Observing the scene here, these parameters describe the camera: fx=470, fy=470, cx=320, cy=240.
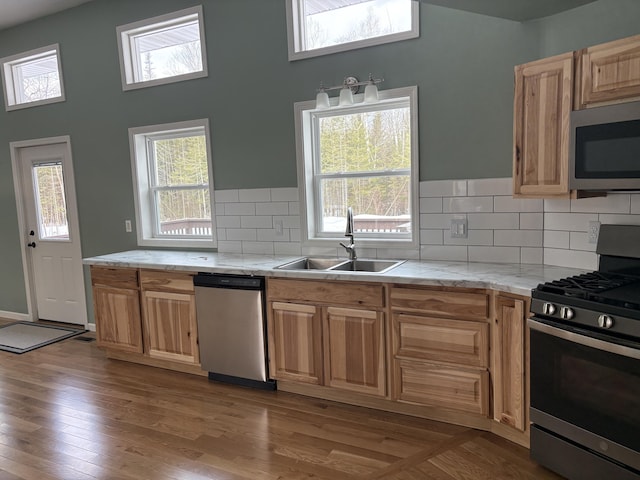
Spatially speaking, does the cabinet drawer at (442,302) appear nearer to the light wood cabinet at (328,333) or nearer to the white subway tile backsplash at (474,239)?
the light wood cabinet at (328,333)

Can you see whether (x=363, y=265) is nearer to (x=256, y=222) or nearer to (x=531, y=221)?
(x=256, y=222)

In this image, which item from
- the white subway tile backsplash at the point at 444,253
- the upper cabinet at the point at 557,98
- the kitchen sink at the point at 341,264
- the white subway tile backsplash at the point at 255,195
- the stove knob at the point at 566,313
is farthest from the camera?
the white subway tile backsplash at the point at 255,195

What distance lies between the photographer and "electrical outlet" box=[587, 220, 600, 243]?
8.72 feet

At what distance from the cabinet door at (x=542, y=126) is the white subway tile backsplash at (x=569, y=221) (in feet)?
1.13

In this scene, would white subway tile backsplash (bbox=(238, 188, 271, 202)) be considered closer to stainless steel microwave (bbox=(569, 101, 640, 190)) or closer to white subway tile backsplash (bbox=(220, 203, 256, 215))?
white subway tile backsplash (bbox=(220, 203, 256, 215))

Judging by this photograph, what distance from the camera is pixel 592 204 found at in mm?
2680

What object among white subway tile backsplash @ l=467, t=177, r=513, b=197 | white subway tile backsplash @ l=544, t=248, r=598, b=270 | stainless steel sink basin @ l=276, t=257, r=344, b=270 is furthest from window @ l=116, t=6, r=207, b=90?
white subway tile backsplash @ l=544, t=248, r=598, b=270

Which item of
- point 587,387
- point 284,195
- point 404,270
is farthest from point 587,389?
point 284,195

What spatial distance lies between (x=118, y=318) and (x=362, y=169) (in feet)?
7.77

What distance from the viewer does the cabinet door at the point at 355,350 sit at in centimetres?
289

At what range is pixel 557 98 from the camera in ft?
8.10

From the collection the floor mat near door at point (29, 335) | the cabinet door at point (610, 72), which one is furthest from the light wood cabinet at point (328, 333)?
the floor mat near door at point (29, 335)

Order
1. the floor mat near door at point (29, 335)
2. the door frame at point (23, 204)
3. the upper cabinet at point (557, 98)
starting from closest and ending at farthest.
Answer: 1. the upper cabinet at point (557, 98)
2. the floor mat near door at point (29, 335)
3. the door frame at point (23, 204)

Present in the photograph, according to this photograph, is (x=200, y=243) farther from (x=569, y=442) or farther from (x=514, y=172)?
(x=569, y=442)
